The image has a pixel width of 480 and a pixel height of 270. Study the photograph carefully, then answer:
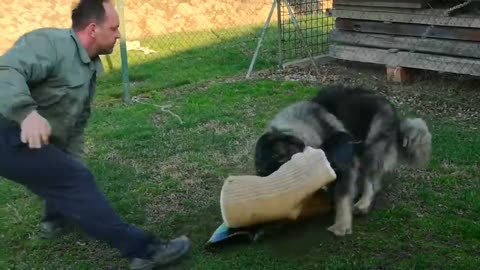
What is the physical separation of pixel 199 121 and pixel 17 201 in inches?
91.0

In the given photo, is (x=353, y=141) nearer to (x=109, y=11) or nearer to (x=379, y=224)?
(x=379, y=224)

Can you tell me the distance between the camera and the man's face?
3.43 m

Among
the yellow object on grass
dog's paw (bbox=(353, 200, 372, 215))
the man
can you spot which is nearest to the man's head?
the man

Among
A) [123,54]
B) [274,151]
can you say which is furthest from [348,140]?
[123,54]

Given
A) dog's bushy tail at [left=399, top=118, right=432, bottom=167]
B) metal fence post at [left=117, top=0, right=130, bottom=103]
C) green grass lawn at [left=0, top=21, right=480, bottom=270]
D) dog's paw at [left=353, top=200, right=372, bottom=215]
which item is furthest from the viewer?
metal fence post at [left=117, top=0, right=130, bottom=103]

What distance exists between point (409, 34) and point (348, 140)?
426cm

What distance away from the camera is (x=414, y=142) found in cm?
484

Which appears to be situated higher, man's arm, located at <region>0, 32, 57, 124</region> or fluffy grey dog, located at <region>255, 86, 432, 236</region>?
man's arm, located at <region>0, 32, 57, 124</region>

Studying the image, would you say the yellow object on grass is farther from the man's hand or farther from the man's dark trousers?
the man's hand

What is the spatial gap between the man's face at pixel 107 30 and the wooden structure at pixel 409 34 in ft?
15.3

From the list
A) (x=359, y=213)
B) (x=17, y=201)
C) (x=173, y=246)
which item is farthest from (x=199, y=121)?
(x=173, y=246)

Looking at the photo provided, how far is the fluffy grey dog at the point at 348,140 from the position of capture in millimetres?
4211

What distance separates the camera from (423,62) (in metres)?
7.89

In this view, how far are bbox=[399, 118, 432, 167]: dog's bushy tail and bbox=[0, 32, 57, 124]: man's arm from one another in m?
2.72
